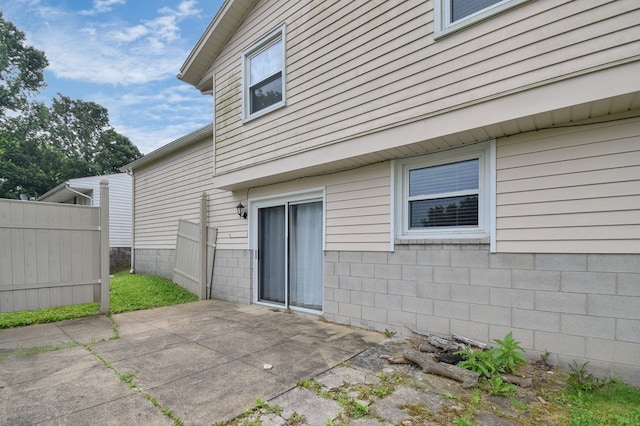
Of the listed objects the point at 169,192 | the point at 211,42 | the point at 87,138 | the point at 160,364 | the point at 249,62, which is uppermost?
the point at 87,138

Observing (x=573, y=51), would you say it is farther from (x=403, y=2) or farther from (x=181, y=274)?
(x=181, y=274)

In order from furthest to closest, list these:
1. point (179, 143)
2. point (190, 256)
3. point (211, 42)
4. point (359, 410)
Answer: point (179, 143), point (190, 256), point (211, 42), point (359, 410)

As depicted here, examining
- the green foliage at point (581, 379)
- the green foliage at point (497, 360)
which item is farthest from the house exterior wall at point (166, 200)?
the green foliage at point (581, 379)

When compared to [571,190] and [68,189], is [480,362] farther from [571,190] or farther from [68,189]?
[68,189]

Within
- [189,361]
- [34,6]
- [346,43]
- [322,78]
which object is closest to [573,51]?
[346,43]

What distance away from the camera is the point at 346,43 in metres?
4.52

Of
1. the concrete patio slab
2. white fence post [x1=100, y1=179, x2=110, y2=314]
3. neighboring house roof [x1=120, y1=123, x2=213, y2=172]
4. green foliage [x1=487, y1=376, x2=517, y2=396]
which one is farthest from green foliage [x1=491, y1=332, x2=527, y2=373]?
neighboring house roof [x1=120, y1=123, x2=213, y2=172]

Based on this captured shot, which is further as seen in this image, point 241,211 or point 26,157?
point 26,157

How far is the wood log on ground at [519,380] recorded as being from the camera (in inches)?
113

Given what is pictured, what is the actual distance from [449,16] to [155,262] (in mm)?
9821

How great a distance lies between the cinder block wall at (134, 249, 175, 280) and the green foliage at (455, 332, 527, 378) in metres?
8.04

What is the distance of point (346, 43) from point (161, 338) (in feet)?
15.8

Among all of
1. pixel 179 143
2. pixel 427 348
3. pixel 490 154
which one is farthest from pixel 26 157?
pixel 490 154

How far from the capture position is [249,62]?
6.36m
